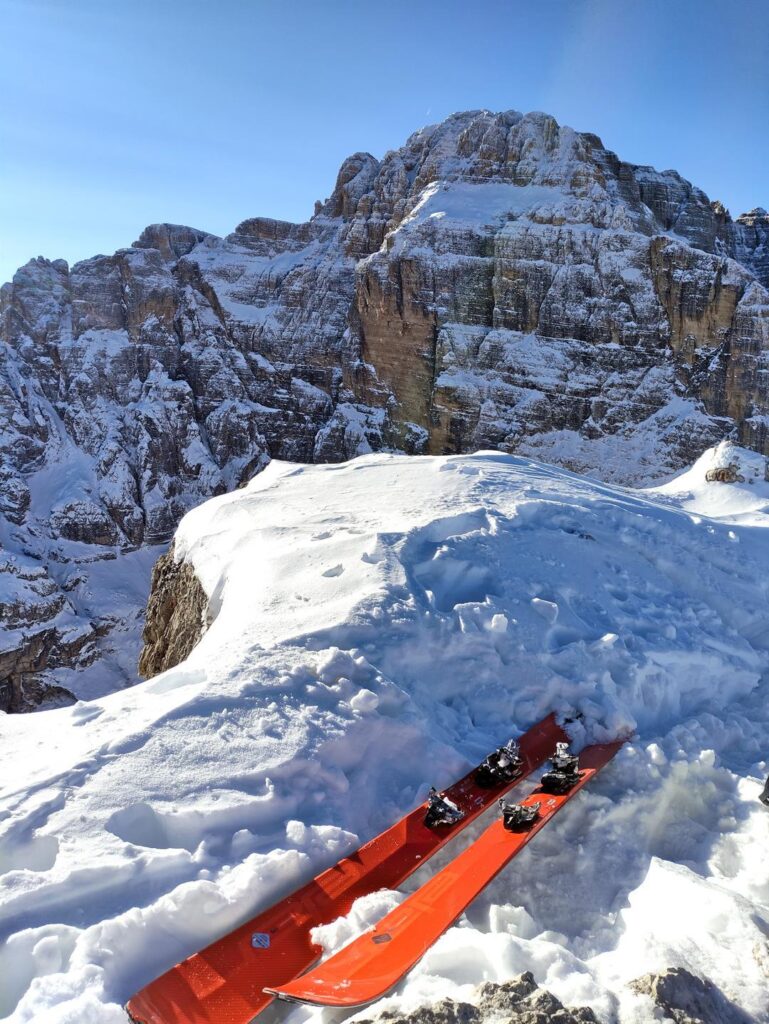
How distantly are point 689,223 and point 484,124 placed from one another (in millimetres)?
23259

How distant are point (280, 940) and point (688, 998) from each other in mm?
1955

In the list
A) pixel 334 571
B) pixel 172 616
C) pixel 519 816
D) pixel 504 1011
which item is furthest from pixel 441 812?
pixel 172 616

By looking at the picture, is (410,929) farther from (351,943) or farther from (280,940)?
(280,940)

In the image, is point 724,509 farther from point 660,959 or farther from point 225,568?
point 660,959

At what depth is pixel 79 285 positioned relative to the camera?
275ft

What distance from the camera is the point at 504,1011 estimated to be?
259 cm

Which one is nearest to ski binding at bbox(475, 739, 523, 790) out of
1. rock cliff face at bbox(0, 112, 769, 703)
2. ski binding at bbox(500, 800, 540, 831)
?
ski binding at bbox(500, 800, 540, 831)

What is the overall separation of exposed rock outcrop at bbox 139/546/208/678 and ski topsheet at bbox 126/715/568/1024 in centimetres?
460

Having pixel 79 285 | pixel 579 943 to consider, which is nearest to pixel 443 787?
pixel 579 943

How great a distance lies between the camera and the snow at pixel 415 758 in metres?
3.27

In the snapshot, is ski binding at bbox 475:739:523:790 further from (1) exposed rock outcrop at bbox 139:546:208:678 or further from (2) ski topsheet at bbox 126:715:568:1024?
(1) exposed rock outcrop at bbox 139:546:208:678

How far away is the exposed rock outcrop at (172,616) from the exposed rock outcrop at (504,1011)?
19.7ft

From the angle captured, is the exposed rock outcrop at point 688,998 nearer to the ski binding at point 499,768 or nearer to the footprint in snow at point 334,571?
the ski binding at point 499,768

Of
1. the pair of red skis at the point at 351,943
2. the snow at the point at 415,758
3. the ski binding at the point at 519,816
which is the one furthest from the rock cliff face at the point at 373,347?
the pair of red skis at the point at 351,943
